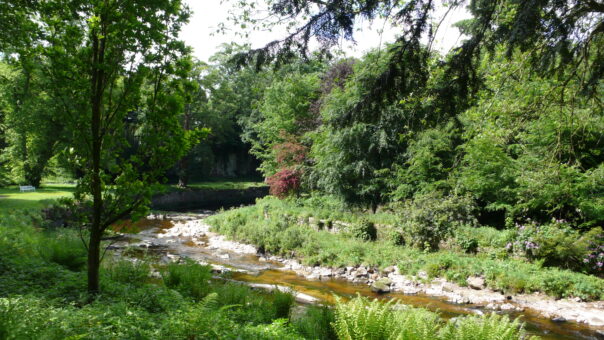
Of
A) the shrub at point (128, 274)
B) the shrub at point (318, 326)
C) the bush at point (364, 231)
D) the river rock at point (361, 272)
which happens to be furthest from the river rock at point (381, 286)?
the shrub at point (128, 274)

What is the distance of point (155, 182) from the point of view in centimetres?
457

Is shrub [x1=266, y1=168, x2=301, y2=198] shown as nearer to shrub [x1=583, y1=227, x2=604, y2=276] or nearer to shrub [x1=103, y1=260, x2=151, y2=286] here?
shrub [x1=583, y1=227, x2=604, y2=276]

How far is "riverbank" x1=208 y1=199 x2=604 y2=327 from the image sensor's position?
8219mm

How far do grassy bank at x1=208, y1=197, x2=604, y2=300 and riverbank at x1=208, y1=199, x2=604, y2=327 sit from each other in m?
0.02

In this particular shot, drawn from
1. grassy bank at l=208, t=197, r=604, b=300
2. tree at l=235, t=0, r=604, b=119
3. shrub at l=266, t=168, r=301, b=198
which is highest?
tree at l=235, t=0, r=604, b=119

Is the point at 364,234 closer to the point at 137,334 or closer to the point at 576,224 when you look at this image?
the point at 576,224

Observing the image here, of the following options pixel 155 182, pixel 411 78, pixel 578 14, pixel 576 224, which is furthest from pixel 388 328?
pixel 576 224

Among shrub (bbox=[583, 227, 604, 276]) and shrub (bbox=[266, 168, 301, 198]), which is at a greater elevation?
shrub (bbox=[266, 168, 301, 198])

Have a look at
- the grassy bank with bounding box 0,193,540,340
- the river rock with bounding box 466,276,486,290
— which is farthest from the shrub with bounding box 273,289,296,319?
the river rock with bounding box 466,276,486,290

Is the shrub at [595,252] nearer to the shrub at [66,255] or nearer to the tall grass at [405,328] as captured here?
the tall grass at [405,328]

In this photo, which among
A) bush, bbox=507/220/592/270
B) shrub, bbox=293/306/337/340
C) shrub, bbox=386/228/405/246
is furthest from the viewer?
shrub, bbox=386/228/405/246

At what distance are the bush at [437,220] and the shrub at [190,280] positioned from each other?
748 cm

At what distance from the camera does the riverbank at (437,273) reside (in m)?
8.22

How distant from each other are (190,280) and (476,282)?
284 inches
